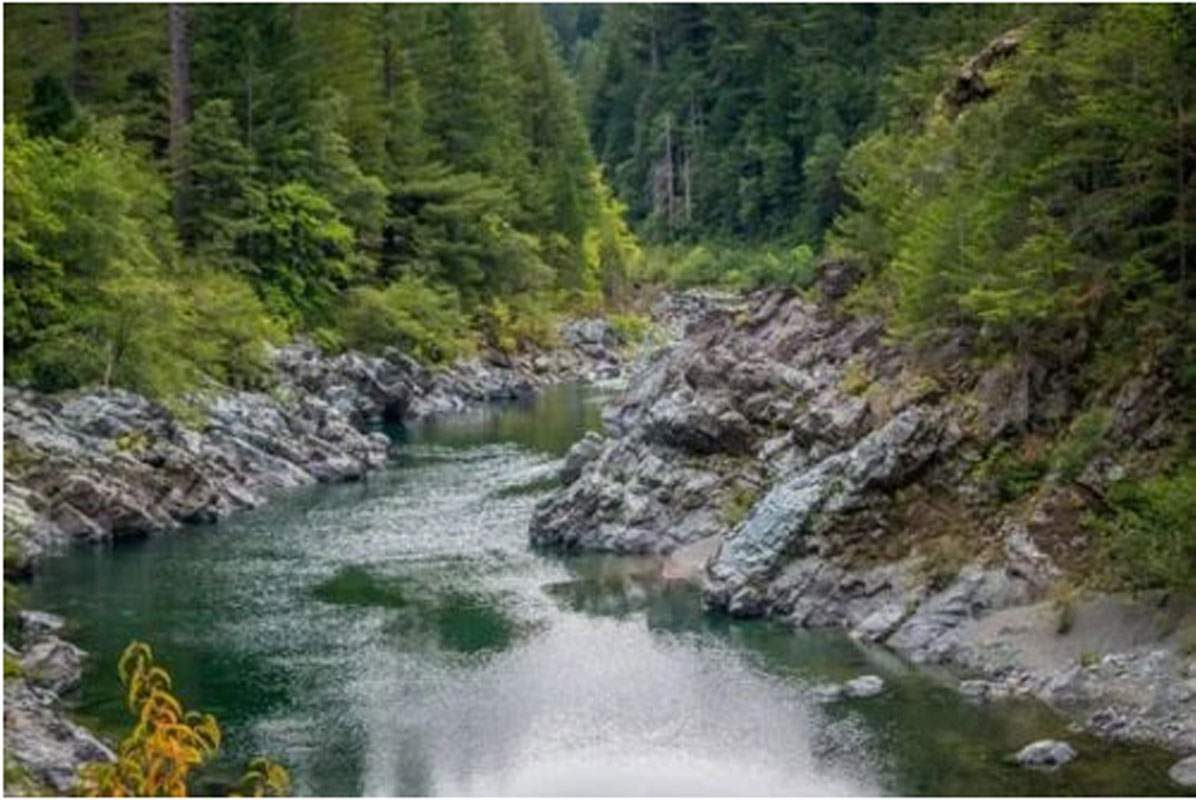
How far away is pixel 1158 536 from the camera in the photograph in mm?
28516

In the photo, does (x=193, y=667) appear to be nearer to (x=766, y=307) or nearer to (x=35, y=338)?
(x=35, y=338)

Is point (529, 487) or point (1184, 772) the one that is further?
point (529, 487)

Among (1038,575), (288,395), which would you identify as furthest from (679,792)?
(288,395)

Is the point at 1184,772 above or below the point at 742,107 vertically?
below

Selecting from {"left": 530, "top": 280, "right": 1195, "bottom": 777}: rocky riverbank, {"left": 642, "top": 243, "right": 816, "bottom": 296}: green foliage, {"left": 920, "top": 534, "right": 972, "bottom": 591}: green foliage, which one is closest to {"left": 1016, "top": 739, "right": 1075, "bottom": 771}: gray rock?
{"left": 530, "top": 280, "right": 1195, "bottom": 777}: rocky riverbank

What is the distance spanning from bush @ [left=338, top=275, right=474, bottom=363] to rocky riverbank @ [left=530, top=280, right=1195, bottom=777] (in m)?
21.4

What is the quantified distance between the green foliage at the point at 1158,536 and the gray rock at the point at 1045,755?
13.5 feet

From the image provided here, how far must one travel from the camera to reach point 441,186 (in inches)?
2879

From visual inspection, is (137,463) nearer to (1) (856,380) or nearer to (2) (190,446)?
(2) (190,446)

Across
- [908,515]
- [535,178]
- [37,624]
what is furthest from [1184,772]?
[535,178]

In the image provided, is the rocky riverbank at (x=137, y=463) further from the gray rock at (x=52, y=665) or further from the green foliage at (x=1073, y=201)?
the green foliage at (x=1073, y=201)

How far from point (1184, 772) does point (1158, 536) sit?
5.22 meters

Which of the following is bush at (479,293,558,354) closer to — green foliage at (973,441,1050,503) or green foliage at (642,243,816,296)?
green foliage at (642,243,816,296)

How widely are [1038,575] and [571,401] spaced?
37748 millimetres
